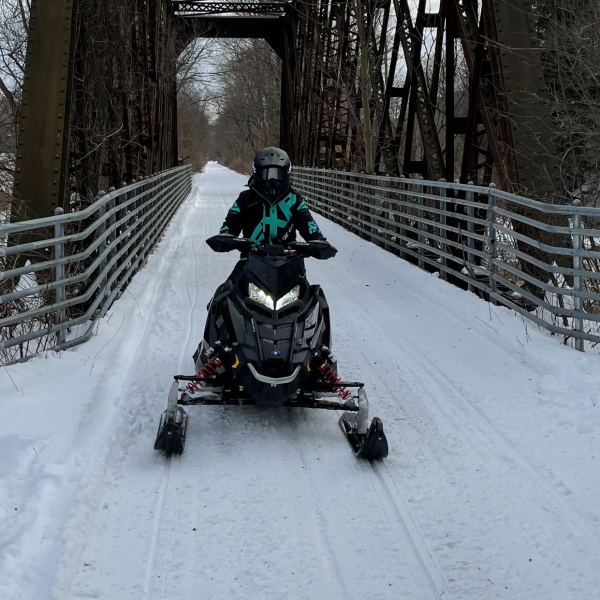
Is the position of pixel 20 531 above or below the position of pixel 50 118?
below

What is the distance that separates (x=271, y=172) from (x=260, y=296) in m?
0.93

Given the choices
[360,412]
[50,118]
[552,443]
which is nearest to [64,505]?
[360,412]

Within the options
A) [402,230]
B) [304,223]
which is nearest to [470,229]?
[402,230]

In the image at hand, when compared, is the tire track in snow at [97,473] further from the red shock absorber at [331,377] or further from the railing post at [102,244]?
the red shock absorber at [331,377]

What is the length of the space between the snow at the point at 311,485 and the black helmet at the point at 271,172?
5.19ft

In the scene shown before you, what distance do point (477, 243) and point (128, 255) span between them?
4.33 meters

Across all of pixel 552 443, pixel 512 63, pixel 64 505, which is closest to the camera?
pixel 64 505

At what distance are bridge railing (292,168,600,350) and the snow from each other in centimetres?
46

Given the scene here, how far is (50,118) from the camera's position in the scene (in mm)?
6355

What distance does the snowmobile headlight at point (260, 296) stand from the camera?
15.5 feet

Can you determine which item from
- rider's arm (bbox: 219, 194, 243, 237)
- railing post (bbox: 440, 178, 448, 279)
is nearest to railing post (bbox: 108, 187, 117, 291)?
rider's arm (bbox: 219, 194, 243, 237)

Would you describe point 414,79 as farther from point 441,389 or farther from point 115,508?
point 115,508

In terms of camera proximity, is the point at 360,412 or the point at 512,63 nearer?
the point at 360,412

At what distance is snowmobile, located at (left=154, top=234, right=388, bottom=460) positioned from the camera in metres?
4.62
